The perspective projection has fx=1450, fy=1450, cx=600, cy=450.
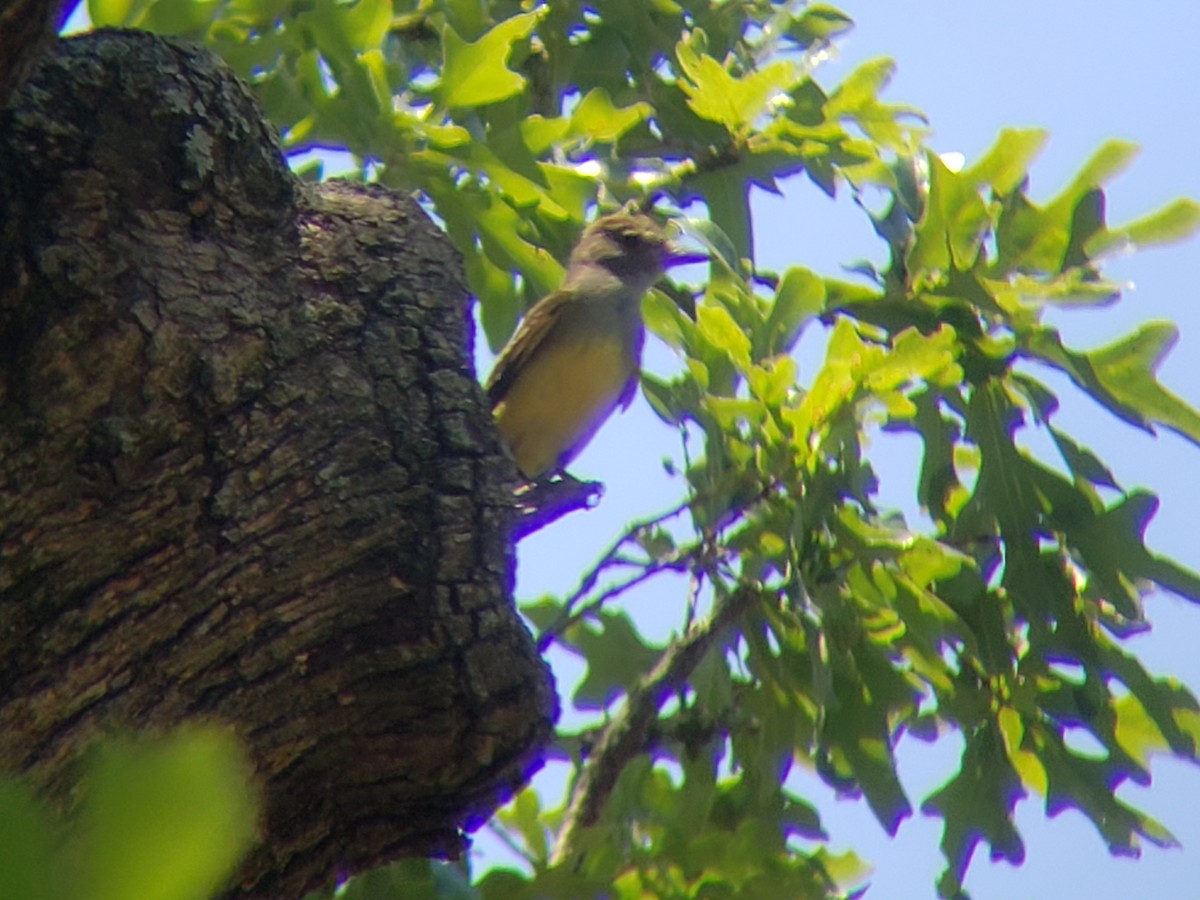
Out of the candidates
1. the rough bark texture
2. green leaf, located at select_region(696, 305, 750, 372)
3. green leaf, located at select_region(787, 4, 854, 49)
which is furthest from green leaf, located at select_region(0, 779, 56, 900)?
green leaf, located at select_region(787, 4, 854, 49)

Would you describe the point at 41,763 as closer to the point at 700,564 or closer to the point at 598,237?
the point at 700,564

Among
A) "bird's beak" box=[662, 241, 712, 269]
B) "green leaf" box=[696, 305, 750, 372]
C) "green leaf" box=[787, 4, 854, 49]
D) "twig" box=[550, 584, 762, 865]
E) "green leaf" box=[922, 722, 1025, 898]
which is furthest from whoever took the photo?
"bird's beak" box=[662, 241, 712, 269]

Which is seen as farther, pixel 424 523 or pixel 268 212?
pixel 268 212

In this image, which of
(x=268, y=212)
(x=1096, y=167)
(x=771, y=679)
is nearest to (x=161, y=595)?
(x=268, y=212)

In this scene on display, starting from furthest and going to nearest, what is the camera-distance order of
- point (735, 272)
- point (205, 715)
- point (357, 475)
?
1. point (735, 272)
2. point (357, 475)
3. point (205, 715)

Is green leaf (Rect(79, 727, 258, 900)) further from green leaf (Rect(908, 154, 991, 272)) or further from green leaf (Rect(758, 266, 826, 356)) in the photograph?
green leaf (Rect(908, 154, 991, 272))

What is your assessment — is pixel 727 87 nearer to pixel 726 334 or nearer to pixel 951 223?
pixel 951 223

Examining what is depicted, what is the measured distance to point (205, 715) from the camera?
2.17 metres

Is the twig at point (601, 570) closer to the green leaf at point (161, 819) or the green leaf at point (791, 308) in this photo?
the green leaf at point (791, 308)

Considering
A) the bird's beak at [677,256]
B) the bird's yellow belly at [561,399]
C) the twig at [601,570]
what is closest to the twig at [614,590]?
the twig at [601,570]

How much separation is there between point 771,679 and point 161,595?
6.51ft

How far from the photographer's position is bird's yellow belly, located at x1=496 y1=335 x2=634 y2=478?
5191 millimetres

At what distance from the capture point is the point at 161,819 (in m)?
0.54

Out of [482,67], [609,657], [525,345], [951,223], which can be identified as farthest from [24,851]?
[525,345]
